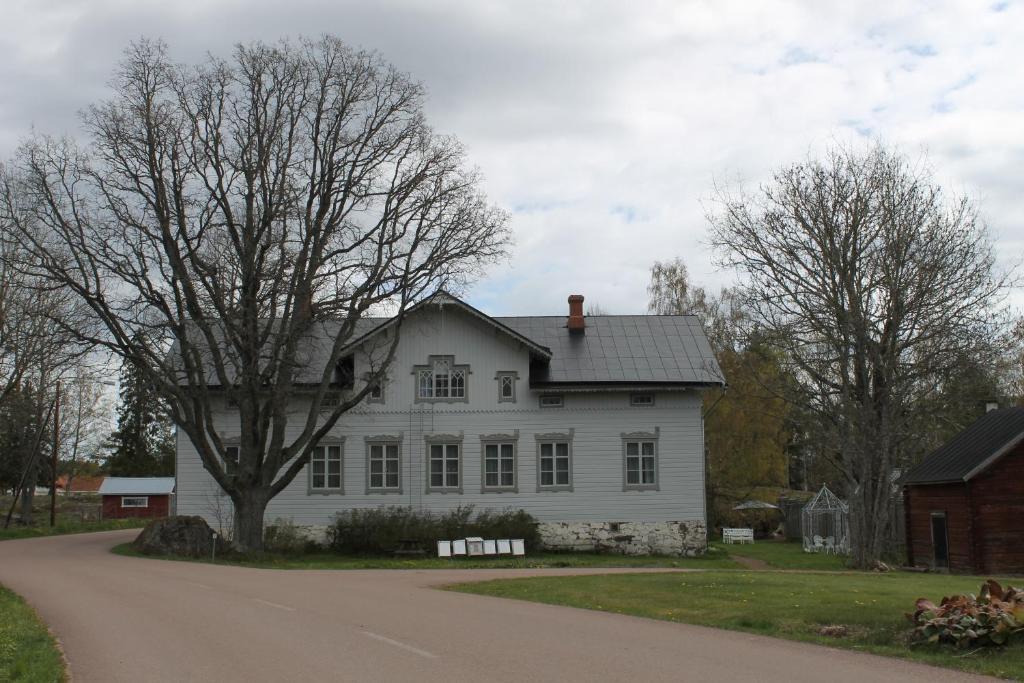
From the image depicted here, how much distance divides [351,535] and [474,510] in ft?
14.0

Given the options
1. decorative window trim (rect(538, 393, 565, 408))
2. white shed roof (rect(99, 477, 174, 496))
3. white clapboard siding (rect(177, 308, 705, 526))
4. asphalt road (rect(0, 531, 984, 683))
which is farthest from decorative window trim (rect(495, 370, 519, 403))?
white shed roof (rect(99, 477, 174, 496))

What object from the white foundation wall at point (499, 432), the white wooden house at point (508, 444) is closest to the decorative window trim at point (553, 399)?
the white wooden house at point (508, 444)

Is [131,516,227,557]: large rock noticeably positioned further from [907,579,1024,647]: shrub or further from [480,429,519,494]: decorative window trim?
[907,579,1024,647]: shrub

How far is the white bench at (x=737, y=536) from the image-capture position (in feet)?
160

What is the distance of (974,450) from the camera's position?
111 feet

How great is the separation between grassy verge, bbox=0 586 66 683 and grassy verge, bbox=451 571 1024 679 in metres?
8.16

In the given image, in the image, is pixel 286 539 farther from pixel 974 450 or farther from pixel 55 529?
pixel 974 450

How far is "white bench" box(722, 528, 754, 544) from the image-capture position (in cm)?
4888

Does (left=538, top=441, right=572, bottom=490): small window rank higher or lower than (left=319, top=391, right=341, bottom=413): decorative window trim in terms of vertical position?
lower

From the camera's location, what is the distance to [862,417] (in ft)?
112

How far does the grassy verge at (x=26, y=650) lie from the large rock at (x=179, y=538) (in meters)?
16.1

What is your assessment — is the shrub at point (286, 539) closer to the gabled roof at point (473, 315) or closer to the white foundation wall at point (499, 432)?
the white foundation wall at point (499, 432)

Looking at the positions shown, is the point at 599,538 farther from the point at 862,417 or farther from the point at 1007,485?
the point at 1007,485

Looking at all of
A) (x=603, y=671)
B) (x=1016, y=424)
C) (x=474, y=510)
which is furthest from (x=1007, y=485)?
(x=603, y=671)
